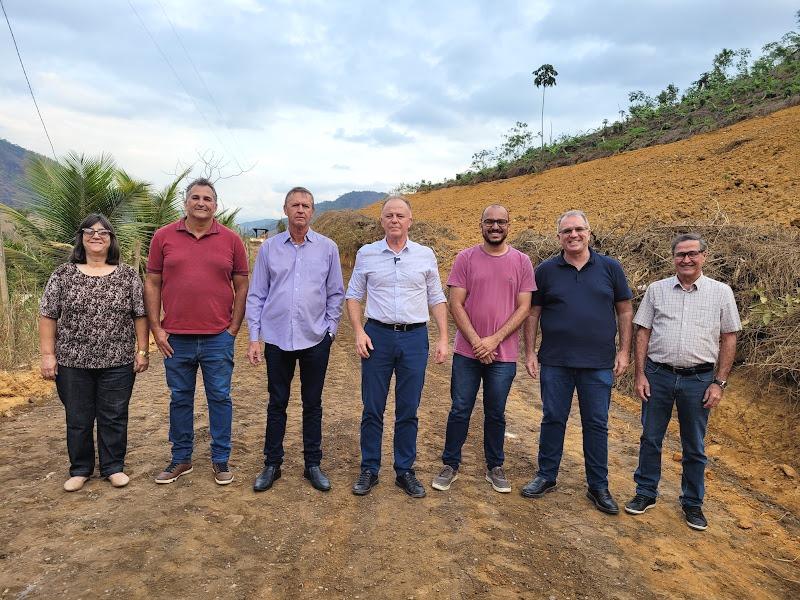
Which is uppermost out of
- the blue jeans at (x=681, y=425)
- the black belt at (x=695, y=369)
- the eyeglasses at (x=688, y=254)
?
the eyeglasses at (x=688, y=254)

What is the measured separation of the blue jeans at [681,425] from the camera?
315 cm

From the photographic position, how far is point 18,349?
626 centimetres

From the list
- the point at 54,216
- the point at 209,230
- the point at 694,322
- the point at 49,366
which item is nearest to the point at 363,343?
the point at 209,230

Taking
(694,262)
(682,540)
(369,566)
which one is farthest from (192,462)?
(694,262)

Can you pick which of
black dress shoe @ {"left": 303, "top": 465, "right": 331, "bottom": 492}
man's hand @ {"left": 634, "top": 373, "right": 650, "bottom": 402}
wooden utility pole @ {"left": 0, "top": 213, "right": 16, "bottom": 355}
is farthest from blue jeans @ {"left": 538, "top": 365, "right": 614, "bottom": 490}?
wooden utility pole @ {"left": 0, "top": 213, "right": 16, "bottom": 355}

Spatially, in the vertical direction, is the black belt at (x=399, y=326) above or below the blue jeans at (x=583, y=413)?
above

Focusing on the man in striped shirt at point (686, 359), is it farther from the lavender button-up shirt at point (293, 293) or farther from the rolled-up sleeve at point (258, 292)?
the rolled-up sleeve at point (258, 292)

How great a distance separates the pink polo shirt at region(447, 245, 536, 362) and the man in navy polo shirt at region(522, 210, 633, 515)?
166 millimetres

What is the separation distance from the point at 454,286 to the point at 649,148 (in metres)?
17.4

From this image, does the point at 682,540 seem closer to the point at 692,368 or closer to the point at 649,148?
the point at 692,368

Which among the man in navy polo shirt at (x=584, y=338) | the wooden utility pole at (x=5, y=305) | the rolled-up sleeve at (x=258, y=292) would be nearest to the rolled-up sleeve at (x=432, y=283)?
the man in navy polo shirt at (x=584, y=338)

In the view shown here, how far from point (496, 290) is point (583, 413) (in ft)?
3.24

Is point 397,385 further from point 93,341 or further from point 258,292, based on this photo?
point 93,341

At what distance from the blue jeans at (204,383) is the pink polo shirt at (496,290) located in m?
1.57
